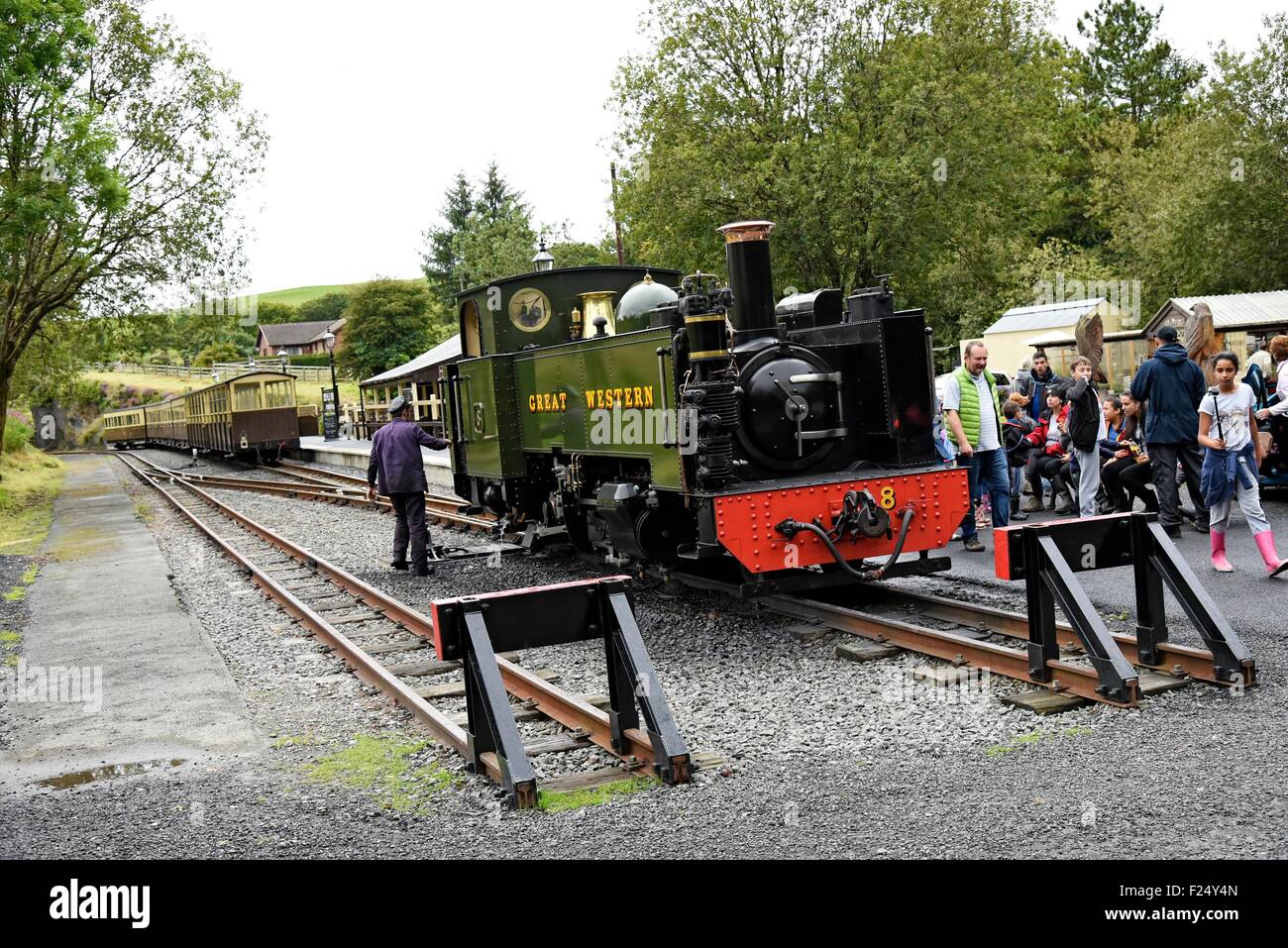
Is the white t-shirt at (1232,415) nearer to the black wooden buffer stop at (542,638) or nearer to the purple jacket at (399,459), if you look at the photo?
the black wooden buffer stop at (542,638)

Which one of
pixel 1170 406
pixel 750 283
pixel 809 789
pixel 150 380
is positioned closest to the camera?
pixel 809 789

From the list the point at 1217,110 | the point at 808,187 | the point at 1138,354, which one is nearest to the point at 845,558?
the point at 1138,354

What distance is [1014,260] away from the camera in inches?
1551

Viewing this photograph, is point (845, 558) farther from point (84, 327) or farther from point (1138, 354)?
point (84, 327)

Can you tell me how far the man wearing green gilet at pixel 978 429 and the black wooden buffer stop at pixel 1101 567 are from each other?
13.7ft

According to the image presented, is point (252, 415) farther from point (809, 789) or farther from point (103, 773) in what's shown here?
point (809, 789)

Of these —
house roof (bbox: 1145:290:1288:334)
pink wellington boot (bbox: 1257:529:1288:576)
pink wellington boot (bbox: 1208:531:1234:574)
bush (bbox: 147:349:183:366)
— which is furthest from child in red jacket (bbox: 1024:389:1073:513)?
bush (bbox: 147:349:183:366)

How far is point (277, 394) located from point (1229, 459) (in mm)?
30308

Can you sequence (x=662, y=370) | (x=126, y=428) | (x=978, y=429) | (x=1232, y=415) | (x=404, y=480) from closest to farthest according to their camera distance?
(x=662, y=370), (x=1232, y=415), (x=978, y=429), (x=404, y=480), (x=126, y=428)

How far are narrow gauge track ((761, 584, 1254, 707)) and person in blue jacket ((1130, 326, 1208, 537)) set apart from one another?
2.91 m

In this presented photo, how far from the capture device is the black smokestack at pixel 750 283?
8.51 m

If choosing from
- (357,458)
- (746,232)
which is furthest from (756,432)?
(357,458)

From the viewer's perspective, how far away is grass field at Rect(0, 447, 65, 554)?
19078 millimetres

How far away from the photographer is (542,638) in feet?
18.8
